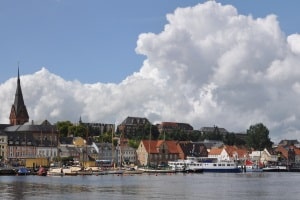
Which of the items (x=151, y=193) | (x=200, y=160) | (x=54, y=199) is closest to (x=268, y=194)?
(x=151, y=193)

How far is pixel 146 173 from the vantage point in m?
163

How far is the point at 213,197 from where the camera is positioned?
250ft

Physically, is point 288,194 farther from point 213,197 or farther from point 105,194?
point 105,194

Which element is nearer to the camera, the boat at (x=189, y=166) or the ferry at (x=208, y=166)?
the boat at (x=189, y=166)

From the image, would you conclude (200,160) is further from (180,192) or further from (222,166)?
(180,192)

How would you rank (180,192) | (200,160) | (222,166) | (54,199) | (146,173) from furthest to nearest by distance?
(200,160)
(222,166)
(146,173)
(180,192)
(54,199)

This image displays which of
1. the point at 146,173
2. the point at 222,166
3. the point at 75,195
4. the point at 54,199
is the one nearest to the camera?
the point at 54,199

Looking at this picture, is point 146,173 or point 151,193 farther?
point 146,173

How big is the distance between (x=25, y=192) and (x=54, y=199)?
39.2 ft

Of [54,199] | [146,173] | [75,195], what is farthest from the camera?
[146,173]

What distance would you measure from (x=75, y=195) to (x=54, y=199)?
21.1 ft

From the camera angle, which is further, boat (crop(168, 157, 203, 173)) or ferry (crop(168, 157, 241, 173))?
ferry (crop(168, 157, 241, 173))

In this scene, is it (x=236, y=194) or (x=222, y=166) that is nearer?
(x=236, y=194)

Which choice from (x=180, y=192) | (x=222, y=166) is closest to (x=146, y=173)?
(x=222, y=166)
